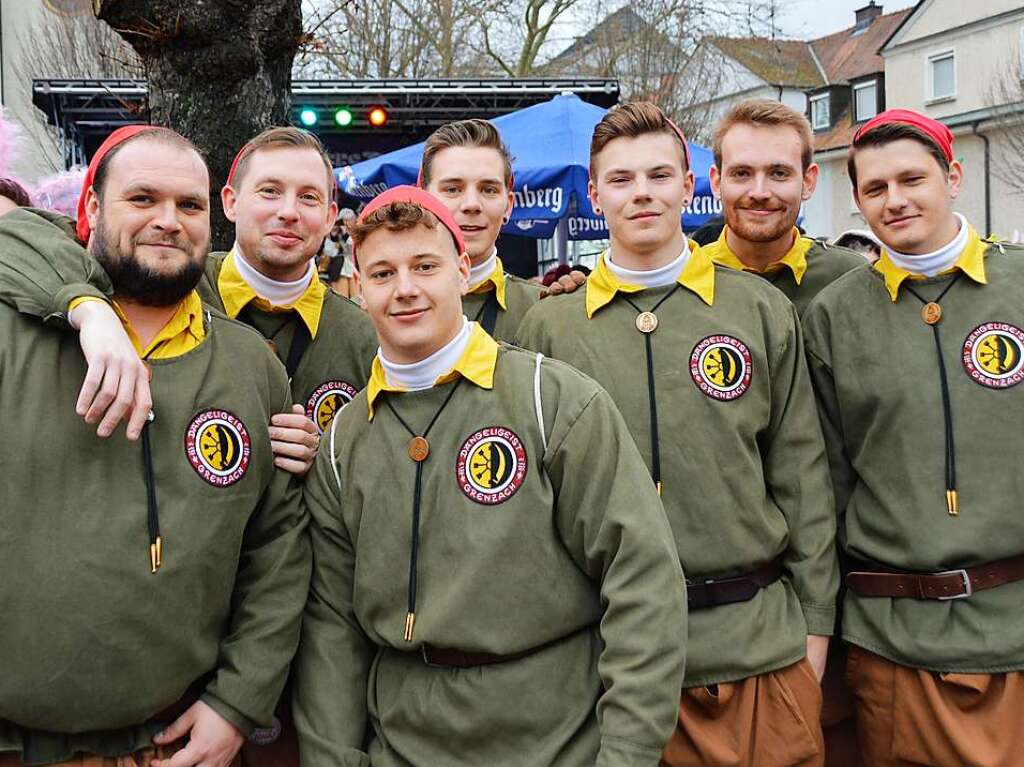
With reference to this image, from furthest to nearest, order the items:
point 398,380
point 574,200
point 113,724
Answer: point 574,200, point 398,380, point 113,724

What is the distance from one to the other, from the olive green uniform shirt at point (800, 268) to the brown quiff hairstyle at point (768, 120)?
0.96 ft

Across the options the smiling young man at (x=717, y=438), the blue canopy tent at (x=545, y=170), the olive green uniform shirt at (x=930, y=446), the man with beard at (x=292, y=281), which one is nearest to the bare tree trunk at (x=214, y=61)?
the man with beard at (x=292, y=281)

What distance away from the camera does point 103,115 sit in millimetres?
11328

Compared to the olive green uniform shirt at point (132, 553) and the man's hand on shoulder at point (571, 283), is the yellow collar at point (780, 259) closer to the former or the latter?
the man's hand on shoulder at point (571, 283)

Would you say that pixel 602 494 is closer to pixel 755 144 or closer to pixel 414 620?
pixel 414 620

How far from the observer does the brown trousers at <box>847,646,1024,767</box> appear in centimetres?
297

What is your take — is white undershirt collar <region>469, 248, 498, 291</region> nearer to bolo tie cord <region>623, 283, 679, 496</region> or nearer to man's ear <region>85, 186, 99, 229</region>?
bolo tie cord <region>623, 283, 679, 496</region>

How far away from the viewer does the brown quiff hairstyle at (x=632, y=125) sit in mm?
3090

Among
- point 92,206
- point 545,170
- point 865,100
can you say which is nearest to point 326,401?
point 92,206

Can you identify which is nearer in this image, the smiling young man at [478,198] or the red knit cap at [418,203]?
the red knit cap at [418,203]

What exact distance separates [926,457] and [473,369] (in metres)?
1.43

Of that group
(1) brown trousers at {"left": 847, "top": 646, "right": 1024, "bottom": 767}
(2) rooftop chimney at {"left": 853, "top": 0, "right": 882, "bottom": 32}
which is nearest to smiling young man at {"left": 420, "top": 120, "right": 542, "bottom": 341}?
(1) brown trousers at {"left": 847, "top": 646, "right": 1024, "bottom": 767}

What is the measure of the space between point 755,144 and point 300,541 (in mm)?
2082

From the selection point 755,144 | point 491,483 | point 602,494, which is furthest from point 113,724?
point 755,144
